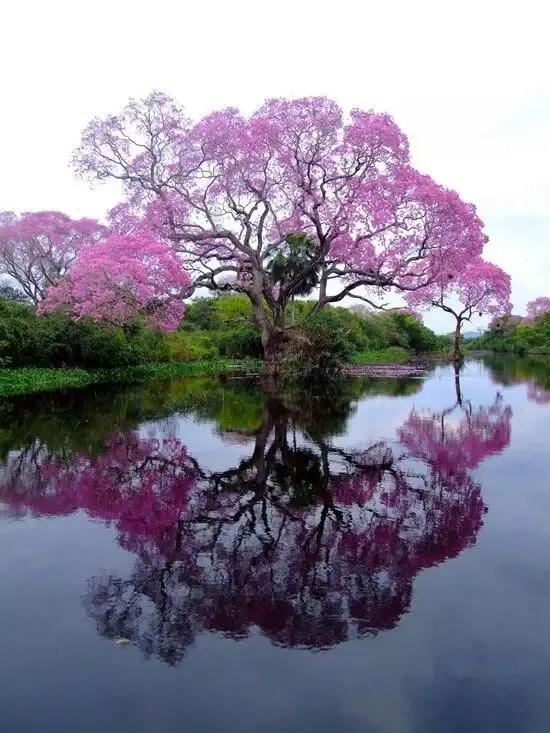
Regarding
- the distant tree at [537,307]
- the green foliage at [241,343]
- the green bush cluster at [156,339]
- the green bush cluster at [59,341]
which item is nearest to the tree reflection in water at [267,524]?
the green bush cluster at [156,339]

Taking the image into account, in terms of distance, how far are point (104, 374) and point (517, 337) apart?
2001 inches

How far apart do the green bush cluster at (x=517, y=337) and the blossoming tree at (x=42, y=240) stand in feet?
144

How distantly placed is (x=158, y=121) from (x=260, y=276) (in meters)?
7.27

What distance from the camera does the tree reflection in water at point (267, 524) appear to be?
4250mm

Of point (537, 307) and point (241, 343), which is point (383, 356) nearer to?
point (241, 343)

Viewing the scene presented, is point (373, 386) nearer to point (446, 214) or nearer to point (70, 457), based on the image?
point (446, 214)

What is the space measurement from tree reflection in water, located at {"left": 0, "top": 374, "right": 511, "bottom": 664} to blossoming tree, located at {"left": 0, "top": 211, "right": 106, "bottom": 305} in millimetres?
27832

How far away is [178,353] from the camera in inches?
1323

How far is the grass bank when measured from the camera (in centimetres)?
2047

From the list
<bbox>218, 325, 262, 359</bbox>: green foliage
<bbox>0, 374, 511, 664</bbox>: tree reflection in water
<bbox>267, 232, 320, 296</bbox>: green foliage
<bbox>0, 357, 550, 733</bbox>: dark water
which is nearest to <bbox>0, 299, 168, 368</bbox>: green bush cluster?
<bbox>267, 232, 320, 296</bbox>: green foliage

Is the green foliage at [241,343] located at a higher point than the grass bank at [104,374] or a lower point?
higher

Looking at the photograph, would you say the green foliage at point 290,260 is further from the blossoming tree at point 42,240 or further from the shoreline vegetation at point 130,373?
the blossoming tree at point 42,240

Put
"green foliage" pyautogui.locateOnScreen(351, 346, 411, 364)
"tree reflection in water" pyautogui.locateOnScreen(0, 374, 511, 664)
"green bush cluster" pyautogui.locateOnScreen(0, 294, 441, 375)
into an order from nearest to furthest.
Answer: "tree reflection in water" pyautogui.locateOnScreen(0, 374, 511, 664)
"green bush cluster" pyautogui.locateOnScreen(0, 294, 441, 375)
"green foliage" pyautogui.locateOnScreen(351, 346, 411, 364)

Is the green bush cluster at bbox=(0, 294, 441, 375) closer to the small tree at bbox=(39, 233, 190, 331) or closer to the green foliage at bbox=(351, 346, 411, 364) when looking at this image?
the green foliage at bbox=(351, 346, 411, 364)
